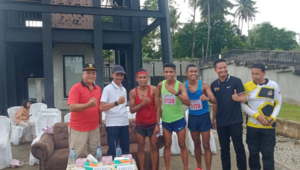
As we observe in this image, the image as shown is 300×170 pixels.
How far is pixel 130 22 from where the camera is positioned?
11352mm

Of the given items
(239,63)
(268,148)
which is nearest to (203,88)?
(268,148)

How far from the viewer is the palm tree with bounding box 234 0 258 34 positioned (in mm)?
43500

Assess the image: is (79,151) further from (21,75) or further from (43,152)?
(21,75)

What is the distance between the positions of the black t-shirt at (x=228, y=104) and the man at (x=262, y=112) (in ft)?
0.51

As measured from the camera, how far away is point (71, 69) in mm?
12039

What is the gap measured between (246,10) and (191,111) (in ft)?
148

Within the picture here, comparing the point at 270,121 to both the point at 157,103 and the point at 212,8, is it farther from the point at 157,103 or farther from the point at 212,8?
the point at 212,8

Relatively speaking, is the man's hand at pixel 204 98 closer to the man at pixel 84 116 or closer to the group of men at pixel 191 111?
the group of men at pixel 191 111

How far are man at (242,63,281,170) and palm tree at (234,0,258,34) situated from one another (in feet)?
147

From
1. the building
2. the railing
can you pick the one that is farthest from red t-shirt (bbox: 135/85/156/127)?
the railing

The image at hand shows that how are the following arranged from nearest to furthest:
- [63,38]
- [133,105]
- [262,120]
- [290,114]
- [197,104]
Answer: [262,120] → [133,105] → [197,104] → [290,114] → [63,38]

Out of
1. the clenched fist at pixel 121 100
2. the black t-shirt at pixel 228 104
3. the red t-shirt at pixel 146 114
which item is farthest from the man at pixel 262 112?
the clenched fist at pixel 121 100

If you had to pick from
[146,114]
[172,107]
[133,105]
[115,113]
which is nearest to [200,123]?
[172,107]

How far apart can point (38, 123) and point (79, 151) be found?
2.93 meters
